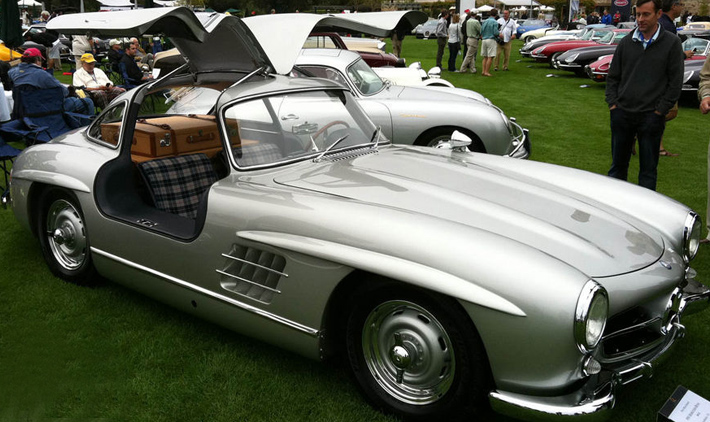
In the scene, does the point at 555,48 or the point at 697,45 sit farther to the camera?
the point at 555,48

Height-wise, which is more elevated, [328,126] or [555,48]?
[328,126]

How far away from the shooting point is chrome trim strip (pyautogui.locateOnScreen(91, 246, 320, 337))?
294cm

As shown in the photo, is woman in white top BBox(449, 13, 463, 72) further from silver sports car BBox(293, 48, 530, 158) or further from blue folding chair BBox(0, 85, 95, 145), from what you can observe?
blue folding chair BBox(0, 85, 95, 145)

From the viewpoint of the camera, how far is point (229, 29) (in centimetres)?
404

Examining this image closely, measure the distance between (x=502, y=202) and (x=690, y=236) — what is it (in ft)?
3.44

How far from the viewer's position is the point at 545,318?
2264 mm

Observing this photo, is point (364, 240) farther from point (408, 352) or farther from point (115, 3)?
point (115, 3)

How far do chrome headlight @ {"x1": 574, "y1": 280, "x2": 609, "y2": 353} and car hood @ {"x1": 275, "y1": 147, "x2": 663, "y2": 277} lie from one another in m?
0.25

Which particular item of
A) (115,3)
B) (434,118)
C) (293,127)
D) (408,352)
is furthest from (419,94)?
(115,3)

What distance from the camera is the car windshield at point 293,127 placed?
3.56m

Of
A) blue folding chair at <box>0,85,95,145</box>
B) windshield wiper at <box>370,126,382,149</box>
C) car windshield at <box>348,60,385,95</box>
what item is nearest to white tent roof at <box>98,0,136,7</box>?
blue folding chair at <box>0,85,95,145</box>

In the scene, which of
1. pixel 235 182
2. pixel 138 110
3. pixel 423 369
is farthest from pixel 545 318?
pixel 138 110

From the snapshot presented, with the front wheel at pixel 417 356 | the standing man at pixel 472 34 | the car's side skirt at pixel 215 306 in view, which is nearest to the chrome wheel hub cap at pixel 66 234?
the car's side skirt at pixel 215 306

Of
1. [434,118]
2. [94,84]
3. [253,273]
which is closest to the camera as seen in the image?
[253,273]
